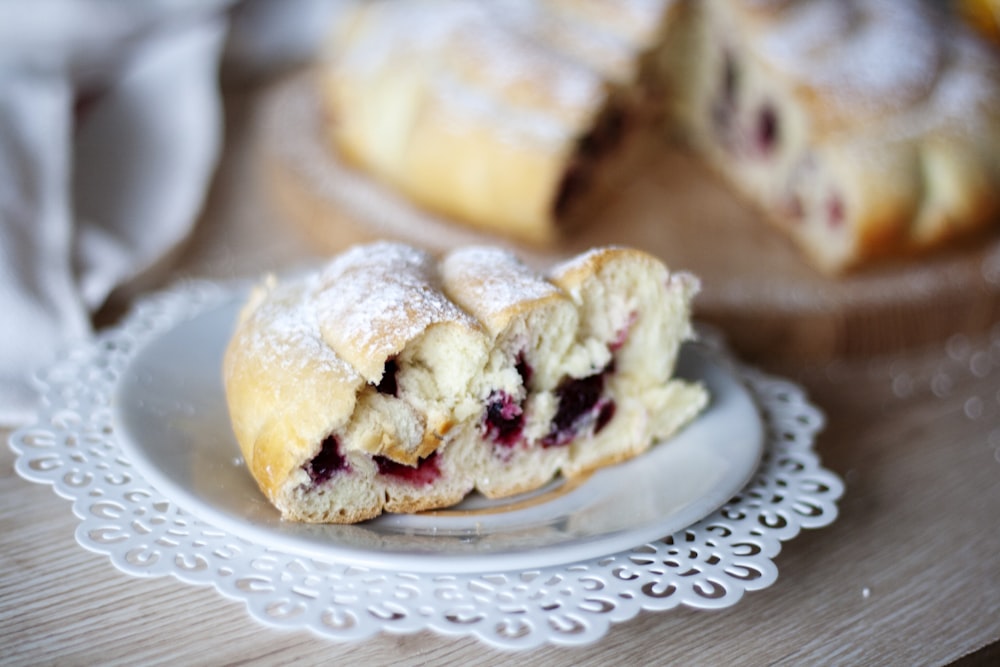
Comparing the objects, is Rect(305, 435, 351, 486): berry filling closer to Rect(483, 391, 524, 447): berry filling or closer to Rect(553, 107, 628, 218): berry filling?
Rect(483, 391, 524, 447): berry filling

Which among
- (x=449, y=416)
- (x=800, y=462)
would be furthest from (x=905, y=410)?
(x=449, y=416)

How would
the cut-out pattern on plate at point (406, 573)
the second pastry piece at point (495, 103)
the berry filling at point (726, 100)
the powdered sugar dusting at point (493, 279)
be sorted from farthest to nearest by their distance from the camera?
1. the berry filling at point (726, 100)
2. the second pastry piece at point (495, 103)
3. the powdered sugar dusting at point (493, 279)
4. the cut-out pattern on plate at point (406, 573)

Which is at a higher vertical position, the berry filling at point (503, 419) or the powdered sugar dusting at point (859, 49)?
the powdered sugar dusting at point (859, 49)

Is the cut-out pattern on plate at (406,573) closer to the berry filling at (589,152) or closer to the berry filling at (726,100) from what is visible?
the berry filling at (589,152)

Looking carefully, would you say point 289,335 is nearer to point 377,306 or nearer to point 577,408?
point 377,306

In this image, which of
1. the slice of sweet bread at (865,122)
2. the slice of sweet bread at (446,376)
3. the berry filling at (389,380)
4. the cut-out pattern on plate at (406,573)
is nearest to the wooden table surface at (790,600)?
the cut-out pattern on plate at (406,573)

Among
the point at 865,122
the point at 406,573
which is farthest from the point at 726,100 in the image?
the point at 406,573

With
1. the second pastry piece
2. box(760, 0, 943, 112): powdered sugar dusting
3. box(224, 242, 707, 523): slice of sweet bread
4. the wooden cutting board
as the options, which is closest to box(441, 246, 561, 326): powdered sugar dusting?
box(224, 242, 707, 523): slice of sweet bread
